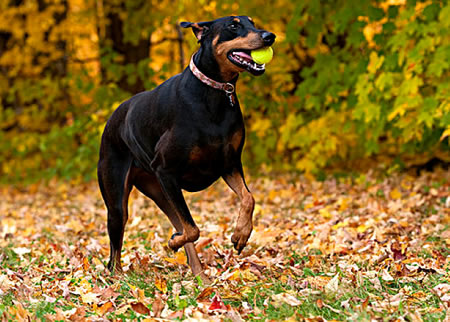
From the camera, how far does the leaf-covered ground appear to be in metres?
3.59

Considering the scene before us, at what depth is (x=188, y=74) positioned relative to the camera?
4.52 meters

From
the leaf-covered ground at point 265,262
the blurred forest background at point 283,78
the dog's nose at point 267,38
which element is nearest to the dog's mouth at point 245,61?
the dog's nose at point 267,38

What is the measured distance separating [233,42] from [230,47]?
0.04 metres

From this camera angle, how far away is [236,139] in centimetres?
439

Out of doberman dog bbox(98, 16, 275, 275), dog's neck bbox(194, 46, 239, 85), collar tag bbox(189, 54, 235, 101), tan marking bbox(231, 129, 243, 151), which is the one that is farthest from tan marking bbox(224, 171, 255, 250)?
dog's neck bbox(194, 46, 239, 85)

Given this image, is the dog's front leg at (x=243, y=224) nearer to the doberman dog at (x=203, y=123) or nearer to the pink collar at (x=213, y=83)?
the doberman dog at (x=203, y=123)

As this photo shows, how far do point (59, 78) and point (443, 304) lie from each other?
501 inches

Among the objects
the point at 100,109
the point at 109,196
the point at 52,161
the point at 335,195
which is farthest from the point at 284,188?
the point at 52,161

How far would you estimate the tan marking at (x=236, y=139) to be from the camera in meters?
4.37

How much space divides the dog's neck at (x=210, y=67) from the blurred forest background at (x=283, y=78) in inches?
151

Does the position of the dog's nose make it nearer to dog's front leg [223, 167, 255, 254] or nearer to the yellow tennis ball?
the yellow tennis ball

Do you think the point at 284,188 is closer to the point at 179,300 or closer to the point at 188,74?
the point at 188,74

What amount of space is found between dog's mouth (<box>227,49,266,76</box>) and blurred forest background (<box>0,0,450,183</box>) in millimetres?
3915

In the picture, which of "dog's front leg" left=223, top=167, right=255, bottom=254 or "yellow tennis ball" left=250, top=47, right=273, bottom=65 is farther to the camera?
"dog's front leg" left=223, top=167, right=255, bottom=254
